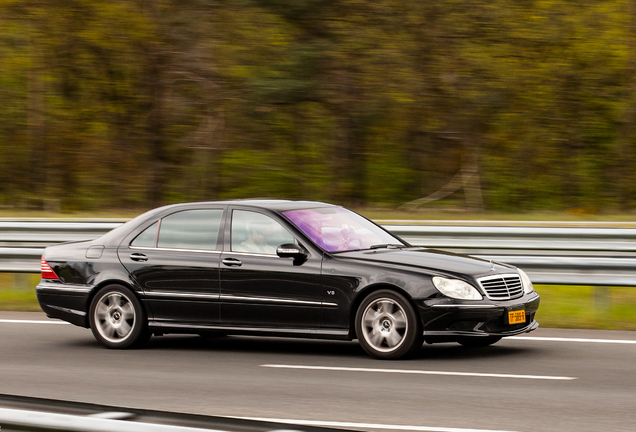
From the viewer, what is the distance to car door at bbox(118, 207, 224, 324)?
8695 mm

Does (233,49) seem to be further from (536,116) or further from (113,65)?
(536,116)

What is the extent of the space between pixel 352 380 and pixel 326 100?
15488 mm

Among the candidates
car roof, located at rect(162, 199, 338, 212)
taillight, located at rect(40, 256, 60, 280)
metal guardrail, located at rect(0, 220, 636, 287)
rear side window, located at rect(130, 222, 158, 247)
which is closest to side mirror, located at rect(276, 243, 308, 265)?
car roof, located at rect(162, 199, 338, 212)

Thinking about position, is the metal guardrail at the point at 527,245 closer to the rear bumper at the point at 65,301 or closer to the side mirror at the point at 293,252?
the rear bumper at the point at 65,301

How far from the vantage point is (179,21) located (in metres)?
22.5

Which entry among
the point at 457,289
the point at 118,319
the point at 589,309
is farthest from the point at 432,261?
the point at 589,309

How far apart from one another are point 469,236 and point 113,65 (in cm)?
1446

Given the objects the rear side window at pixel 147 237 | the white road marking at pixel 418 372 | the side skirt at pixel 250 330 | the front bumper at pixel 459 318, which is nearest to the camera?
the white road marking at pixel 418 372

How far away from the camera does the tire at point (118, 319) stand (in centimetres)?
891

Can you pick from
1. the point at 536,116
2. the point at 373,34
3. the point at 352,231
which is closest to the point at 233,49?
the point at 373,34

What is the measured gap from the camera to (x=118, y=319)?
9031mm

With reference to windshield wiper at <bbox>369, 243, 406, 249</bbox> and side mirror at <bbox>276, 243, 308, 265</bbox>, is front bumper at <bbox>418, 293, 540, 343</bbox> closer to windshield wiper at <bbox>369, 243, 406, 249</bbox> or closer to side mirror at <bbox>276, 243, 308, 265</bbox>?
windshield wiper at <bbox>369, 243, 406, 249</bbox>

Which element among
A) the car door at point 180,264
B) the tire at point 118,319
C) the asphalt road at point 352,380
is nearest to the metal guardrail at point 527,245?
the asphalt road at point 352,380

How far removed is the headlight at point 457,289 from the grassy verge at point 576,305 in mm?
2624
